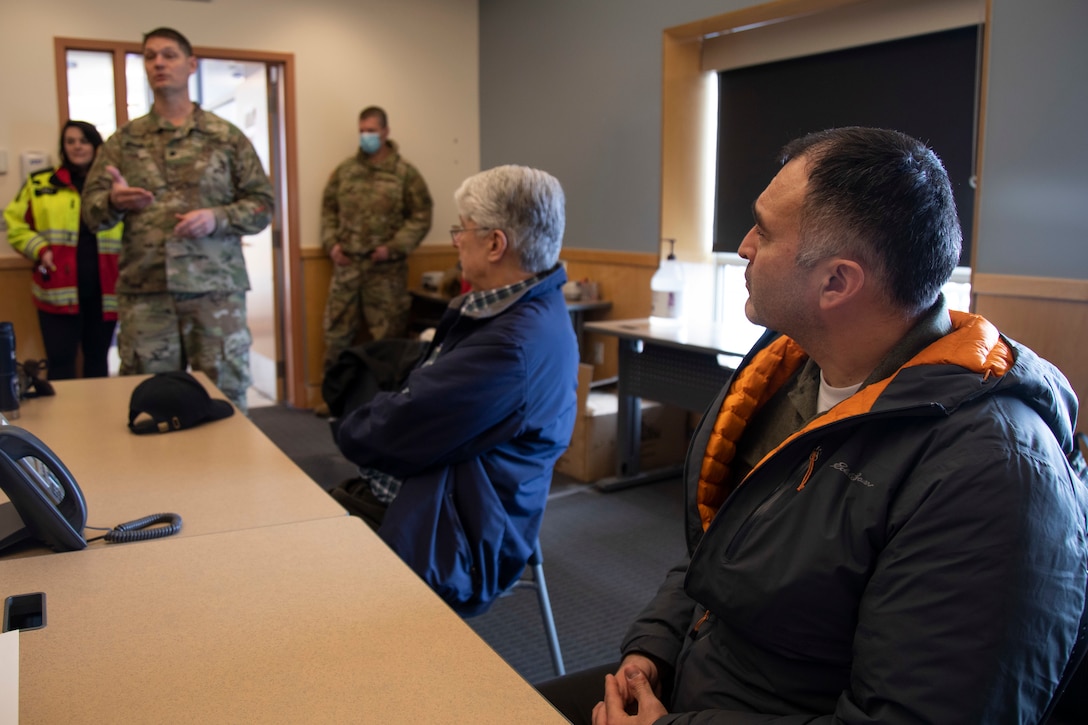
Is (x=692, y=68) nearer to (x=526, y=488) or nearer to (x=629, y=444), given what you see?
(x=629, y=444)

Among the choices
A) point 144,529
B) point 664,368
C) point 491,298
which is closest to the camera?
point 144,529

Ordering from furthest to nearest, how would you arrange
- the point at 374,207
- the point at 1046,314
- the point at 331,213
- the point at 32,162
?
1. the point at 331,213
2. the point at 374,207
3. the point at 32,162
4. the point at 1046,314

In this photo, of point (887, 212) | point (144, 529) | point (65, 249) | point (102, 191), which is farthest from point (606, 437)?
point (887, 212)

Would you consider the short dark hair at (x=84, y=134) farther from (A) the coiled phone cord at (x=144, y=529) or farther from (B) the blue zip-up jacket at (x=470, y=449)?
(A) the coiled phone cord at (x=144, y=529)

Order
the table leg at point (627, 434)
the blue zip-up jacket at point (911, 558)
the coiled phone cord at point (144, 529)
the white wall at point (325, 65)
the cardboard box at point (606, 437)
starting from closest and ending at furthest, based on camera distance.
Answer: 1. the blue zip-up jacket at point (911, 558)
2. the coiled phone cord at point (144, 529)
3. the table leg at point (627, 434)
4. the cardboard box at point (606, 437)
5. the white wall at point (325, 65)

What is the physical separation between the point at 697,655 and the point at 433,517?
2.39ft

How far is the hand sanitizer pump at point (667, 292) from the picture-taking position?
4.11 meters

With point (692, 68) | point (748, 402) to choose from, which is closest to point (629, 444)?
point (692, 68)

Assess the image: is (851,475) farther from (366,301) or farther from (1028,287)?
(366,301)

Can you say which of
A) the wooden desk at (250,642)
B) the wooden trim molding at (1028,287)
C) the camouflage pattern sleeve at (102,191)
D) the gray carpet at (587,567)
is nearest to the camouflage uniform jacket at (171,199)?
the camouflage pattern sleeve at (102,191)

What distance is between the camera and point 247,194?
360cm

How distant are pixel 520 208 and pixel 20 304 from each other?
13.4 ft

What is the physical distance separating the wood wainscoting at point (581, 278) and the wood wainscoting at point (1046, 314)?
1774mm

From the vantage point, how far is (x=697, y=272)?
4520mm
